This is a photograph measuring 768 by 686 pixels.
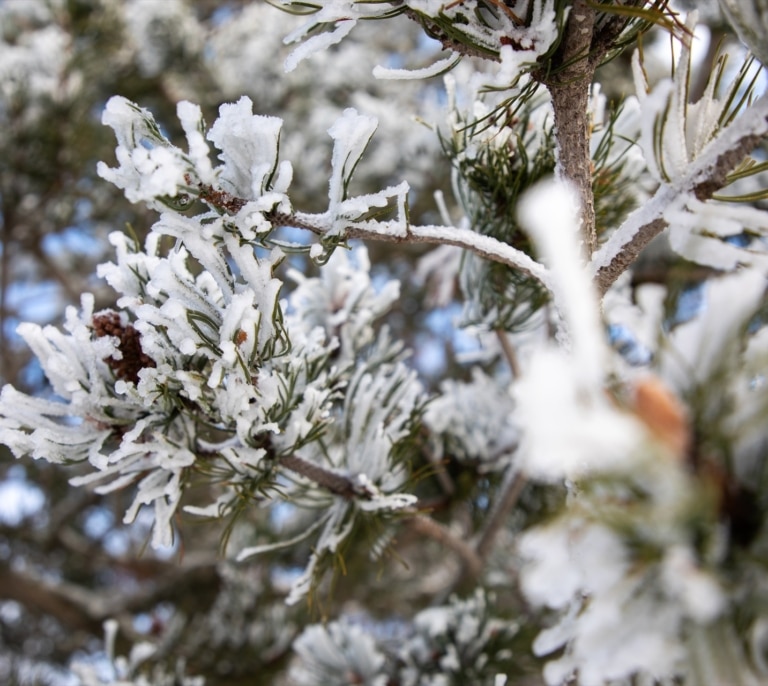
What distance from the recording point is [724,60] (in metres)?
0.64

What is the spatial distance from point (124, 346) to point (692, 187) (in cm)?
57

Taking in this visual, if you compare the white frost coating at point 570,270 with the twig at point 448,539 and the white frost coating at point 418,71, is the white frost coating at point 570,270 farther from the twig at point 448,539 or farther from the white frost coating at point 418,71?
the twig at point 448,539

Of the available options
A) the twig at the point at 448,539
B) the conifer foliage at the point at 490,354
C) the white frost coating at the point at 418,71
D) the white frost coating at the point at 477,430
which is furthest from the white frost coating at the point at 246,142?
the white frost coating at the point at 477,430

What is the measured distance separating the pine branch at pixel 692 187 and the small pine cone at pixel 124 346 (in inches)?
18.6

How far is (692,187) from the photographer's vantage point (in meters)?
0.55

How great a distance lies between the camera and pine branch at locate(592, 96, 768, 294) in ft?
1.69

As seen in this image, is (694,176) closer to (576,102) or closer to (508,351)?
(576,102)

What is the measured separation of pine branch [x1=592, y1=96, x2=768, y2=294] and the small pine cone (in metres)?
0.47

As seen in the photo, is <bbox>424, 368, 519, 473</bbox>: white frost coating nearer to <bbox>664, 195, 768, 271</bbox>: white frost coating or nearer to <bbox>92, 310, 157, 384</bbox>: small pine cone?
<bbox>92, 310, 157, 384</bbox>: small pine cone

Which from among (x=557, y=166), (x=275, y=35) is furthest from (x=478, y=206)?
(x=275, y=35)

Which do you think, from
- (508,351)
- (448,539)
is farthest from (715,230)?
(448,539)

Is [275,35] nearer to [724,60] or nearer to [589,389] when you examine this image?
[724,60]

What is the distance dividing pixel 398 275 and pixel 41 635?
2207 millimetres

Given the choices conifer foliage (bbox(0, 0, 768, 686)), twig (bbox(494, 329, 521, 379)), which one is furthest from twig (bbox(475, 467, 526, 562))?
twig (bbox(494, 329, 521, 379))
